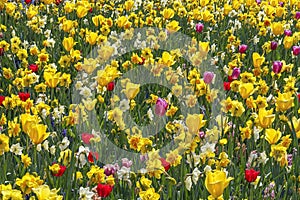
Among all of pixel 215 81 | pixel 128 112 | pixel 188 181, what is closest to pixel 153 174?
pixel 188 181

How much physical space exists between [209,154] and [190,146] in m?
0.12

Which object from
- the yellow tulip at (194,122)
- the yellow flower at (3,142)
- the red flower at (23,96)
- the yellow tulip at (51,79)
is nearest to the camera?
the yellow flower at (3,142)

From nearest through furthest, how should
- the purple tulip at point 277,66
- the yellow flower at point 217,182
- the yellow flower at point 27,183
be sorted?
the yellow flower at point 217,182, the yellow flower at point 27,183, the purple tulip at point 277,66

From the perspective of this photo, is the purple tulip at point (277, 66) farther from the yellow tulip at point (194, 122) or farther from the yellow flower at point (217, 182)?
the yellow flower at point (217, 182)

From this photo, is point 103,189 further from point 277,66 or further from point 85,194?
point 277,66

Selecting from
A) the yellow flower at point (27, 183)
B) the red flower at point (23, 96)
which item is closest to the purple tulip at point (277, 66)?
the red flower at point (23, 96)

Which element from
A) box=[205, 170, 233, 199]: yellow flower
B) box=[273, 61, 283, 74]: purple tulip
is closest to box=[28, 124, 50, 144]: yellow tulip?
box=[205, 170, 233, 199]: yellow flower

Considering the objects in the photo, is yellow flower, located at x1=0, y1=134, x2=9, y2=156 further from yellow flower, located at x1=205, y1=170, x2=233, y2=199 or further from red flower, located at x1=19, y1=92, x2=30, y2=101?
yellow flower, located at x1=205, y1=170, x2=233, y2=199

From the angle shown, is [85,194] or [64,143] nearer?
[85,194]

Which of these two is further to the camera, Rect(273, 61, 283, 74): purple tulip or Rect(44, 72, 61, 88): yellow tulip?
Rect(273, 61, 283, 74): purple tulip

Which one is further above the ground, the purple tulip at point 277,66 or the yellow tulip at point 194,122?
the purple tulip at point 277,66

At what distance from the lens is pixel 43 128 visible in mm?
2824

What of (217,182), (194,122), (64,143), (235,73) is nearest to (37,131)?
(64,143)

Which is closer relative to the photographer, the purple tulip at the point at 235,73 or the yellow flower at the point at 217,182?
the yellow flower at the point at 217,182
